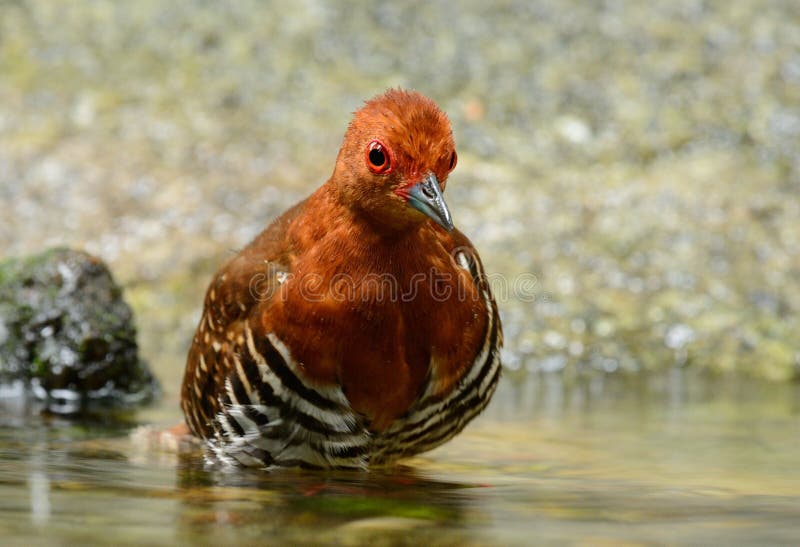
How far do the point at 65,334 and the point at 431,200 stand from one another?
9.69 ft

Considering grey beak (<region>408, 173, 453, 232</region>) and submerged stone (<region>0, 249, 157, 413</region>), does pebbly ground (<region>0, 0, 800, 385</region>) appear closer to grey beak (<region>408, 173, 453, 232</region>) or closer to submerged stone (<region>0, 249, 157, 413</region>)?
submerged stone (<region>0, 249, 157, 413</region>)

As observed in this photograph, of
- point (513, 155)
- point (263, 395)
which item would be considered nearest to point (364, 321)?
point (263, 395)

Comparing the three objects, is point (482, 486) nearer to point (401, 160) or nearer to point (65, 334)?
point (401, 160)

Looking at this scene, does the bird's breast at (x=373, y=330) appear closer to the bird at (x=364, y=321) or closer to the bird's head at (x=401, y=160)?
the bird at (x=364, y=321)

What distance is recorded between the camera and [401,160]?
3.95m

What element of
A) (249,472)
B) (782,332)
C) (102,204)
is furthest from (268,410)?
(102,204)

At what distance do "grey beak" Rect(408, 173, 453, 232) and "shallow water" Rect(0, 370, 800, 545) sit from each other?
0.95m

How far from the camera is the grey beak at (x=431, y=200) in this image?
387 cm

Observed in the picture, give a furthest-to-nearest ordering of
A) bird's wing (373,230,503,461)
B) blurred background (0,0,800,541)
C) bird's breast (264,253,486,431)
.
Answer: blurred background (0,0,800,541) < bird's wing (373,230,503,461) < bird's breast (264,253,486,431)

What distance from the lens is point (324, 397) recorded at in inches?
163

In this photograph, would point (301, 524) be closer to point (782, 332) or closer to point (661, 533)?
point (661, 533)

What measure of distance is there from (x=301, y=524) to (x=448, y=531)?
43 centimetres

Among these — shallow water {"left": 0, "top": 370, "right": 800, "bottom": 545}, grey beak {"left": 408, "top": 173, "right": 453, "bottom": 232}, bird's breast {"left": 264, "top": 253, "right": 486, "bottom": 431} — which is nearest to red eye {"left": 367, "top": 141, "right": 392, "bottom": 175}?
grey beak {"left": 408, "top": 173, "right": 453, "bottom": 232}

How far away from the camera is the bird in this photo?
401 centimetres
